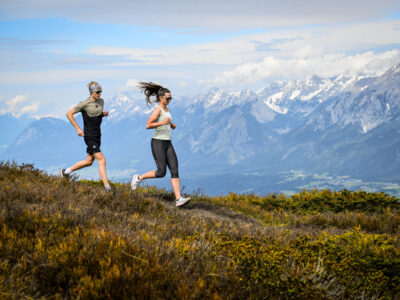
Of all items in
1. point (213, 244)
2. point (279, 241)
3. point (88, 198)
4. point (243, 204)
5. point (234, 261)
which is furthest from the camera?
point (243, 204)

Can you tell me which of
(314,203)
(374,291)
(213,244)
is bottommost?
(314,203)

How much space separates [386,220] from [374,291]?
17.5 ft

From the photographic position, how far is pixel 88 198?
24.2 ft

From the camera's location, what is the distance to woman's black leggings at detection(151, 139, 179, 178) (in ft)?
30.6

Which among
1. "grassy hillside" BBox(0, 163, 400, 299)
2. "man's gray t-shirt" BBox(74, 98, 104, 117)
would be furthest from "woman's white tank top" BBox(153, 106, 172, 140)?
"grassy hillside" BBox(0, 163, 400, 299)

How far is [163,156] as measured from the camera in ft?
30.7

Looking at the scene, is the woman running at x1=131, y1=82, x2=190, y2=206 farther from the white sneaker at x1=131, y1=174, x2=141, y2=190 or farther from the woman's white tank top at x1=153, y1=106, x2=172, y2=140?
the white sneaker at x1=131, y1=174, x2=141, y2=190

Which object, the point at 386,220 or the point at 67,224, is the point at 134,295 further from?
the point at 386,220

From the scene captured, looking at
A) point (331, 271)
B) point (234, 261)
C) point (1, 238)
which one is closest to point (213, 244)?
point (234, 261)

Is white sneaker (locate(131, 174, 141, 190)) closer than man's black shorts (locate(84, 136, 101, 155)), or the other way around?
man's black shorts (locate(84, 136, 101, 155))

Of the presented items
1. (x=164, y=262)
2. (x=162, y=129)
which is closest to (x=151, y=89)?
(x=162, y=129)

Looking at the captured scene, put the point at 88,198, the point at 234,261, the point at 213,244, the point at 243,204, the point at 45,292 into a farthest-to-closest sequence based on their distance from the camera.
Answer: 1. the point at 243,204
2. the point at 88,198
3. the point at 213,244
4. the point at 234,261
5. the point at 45,292

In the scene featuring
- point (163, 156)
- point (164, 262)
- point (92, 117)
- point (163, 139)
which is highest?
point (92, 117)

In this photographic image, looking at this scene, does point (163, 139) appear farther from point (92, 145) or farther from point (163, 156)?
point (92, 145)
